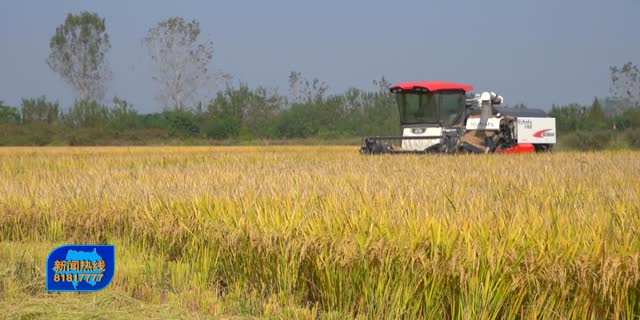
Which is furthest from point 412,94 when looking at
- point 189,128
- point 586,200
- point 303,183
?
point 189,128

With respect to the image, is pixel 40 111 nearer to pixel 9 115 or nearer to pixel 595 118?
pixel 9 115

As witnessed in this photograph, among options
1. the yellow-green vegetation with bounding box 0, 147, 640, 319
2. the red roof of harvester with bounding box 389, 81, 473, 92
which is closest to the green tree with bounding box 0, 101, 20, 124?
the red roof of harvester with bounding box 389, 81, 473, 92

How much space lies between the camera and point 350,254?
14.1 feet

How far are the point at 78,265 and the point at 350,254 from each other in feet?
4.54

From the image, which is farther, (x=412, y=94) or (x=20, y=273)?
(x=412, y=94)

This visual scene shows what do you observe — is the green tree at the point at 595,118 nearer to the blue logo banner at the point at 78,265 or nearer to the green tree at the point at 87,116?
the green tree at the point at 87,116

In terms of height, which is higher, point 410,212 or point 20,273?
point 410,212

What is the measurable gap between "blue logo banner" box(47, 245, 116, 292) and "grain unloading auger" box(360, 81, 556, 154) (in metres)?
13.3

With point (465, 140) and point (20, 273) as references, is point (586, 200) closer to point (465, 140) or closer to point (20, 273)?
point (20, 273)

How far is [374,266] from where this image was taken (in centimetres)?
433

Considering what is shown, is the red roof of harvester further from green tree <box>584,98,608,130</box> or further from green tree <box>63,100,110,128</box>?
green tree <box>63,100,110,128</box>

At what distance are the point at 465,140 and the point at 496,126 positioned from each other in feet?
2.43

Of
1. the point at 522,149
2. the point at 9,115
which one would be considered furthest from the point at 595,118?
the point at 9,115

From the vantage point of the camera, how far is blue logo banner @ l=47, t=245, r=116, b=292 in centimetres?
375
